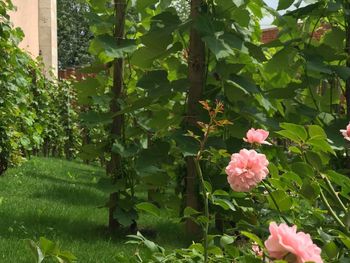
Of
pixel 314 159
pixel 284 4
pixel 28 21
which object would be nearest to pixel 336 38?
pixel 284 4

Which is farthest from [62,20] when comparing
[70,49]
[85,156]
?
[85,156]

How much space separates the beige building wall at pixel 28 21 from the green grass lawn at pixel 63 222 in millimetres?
6030

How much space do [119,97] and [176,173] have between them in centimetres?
90

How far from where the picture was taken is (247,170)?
142 cm

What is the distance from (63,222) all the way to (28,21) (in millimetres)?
10054

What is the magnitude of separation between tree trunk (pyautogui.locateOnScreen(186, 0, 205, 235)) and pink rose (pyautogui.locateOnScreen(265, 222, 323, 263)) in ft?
6.04

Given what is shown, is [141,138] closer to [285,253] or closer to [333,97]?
[333,97]

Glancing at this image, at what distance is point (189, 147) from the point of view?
8.07 feet

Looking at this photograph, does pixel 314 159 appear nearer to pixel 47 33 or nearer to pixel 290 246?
pixel 290 246

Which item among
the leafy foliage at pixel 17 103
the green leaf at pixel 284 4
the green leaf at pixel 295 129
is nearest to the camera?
the green leaf at pixel 295 129

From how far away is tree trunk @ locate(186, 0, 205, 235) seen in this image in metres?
2.90

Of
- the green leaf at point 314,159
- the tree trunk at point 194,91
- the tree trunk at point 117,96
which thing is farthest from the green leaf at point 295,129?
the tree trunk at point 117,96

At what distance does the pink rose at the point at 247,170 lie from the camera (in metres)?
1.42

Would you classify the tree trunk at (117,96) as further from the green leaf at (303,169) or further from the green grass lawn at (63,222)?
the green leaf at (303,169)
